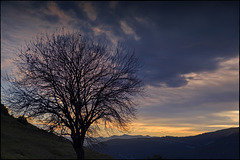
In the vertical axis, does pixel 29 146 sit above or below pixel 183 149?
above

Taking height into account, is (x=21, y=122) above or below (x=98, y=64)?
below

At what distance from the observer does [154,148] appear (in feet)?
271

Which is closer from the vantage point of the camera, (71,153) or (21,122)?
(71,153)

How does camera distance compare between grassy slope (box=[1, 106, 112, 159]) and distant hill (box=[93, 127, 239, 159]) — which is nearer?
grassy slope (box=[1, 106, 112, 159])

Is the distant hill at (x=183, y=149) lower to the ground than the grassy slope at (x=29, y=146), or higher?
lower

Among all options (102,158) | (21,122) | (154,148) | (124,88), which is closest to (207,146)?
(154,148)

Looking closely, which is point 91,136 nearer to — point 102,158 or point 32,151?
point 32,151

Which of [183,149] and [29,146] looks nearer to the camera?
[29,146]

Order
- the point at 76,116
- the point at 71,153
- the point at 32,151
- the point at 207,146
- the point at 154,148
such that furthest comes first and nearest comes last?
1. the point at 207,146
2. the point at 154,148
3. the point at 71,153
4. the point at 32,151
5. the point at 76,116

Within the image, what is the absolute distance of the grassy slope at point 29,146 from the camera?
2545 centimetres

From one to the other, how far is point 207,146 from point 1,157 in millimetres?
87616

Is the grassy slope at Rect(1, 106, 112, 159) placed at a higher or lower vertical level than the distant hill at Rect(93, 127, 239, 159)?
higher

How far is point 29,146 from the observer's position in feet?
97.6

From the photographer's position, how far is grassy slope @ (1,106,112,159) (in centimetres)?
2545
